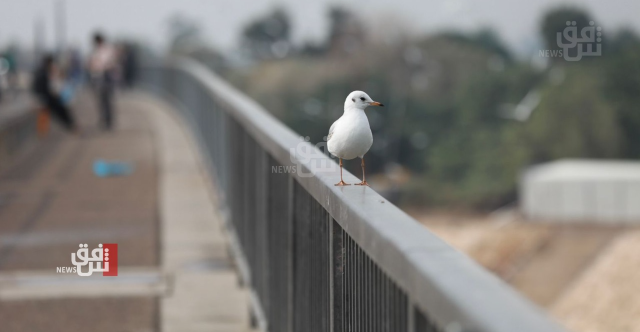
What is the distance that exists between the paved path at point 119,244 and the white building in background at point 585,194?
7620 centimetres

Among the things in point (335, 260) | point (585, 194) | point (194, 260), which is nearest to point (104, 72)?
point (194, 260)

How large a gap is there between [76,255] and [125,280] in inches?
51.0

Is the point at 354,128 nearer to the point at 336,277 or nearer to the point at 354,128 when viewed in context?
the point at 354,128

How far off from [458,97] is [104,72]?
12726 cm

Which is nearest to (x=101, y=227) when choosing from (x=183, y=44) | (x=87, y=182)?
(x=87, y=182)

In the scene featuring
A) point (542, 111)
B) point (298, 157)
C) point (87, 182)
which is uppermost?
point (298, 157)

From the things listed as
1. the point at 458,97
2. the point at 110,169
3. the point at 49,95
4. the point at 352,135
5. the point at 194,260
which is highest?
the point at 352,135

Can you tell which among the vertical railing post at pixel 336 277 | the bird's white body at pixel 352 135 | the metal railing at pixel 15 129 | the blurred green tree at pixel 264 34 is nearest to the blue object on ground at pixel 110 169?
the metal railing at pixel 15 129

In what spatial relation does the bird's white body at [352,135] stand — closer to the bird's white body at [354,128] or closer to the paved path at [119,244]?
the bird's white body at [354,128]

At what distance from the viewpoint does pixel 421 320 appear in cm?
294

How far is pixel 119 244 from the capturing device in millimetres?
11383

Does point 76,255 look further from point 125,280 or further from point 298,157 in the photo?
point 298,157

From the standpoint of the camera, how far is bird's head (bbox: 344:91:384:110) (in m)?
3.94

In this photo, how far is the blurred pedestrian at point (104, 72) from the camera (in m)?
25.0
